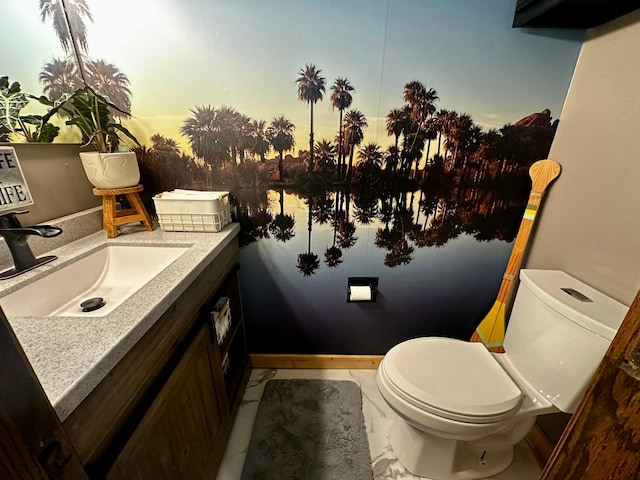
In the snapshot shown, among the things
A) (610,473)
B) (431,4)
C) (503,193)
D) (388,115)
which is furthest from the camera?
(503,193)

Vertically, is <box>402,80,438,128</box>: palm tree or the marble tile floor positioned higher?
<box>402,80,438,128</box>: palm tree

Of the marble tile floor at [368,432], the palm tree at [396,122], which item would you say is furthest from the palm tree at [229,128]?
the marble tile floor at [368,432]

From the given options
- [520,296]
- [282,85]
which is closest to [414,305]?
[520,296]

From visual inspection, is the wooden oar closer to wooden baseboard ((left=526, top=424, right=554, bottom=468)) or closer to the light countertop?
wooden baseboard ((left=526, top=424, right=554, bottom=468))

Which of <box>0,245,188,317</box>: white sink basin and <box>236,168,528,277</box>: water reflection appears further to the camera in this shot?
<box>236,168,528,277</box>: water reflection

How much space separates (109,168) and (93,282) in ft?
1.47

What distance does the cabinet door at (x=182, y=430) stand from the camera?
0.68 metres

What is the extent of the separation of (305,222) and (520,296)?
101cm

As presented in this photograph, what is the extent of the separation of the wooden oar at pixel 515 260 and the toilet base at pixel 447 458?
18.6 inches

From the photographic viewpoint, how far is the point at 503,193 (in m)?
1.40

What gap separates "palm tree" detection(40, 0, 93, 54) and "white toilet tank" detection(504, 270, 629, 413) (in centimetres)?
204

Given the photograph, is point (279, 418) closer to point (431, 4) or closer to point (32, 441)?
point (32, 441)

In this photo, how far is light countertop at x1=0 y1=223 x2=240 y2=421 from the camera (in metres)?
0.51

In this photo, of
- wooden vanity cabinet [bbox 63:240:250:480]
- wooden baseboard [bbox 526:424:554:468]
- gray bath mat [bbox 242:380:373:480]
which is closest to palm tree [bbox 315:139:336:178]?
wooden vanity cabinet [bbox 63:240:250:480]
